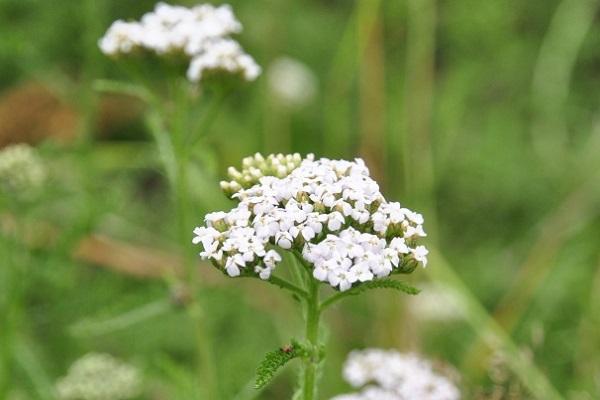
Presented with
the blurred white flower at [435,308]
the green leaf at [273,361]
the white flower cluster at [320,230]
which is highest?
the blurred white flower at [435,308]

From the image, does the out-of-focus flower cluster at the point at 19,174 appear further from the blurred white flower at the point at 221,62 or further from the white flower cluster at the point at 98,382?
the blurred white flower at the point at 221,62

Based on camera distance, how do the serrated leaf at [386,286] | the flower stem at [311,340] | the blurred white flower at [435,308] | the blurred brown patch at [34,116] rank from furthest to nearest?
Answer: the blurred brown patch at [34,116], the blurred white flower at [435,308], the flower stem at [311,340], the serrated leaf at [386,286]

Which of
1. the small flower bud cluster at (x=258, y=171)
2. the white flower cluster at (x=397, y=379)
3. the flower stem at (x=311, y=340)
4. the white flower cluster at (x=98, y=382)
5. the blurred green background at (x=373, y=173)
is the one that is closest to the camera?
the flower stem at (x=311, y=340)

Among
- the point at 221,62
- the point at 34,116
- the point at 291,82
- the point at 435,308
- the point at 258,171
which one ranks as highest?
the point at 291,82

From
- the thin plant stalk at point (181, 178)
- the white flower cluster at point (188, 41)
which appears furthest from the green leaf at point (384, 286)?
the white flower cluster at point (188, 41)

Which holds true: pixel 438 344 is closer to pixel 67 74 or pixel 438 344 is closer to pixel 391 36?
pixel 391 36

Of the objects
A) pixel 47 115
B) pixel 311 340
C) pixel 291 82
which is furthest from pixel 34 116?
pixel 311 340

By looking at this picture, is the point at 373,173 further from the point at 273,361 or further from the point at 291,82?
the point at 273,361
